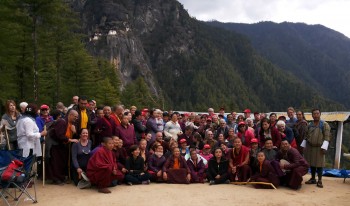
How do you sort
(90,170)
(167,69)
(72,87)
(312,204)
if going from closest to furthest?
(312,204) → (90,170) → (72,87) → (167,69)

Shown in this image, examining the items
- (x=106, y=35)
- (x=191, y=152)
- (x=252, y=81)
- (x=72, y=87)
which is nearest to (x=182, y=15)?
(x=252, y=81)

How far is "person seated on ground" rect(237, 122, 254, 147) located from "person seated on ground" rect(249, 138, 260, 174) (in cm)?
48

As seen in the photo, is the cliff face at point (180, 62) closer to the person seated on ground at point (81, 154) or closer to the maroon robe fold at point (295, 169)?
the person seated on ground at point (81, 154)

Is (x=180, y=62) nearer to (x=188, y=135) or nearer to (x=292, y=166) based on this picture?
Answer: (x=188, y=135)

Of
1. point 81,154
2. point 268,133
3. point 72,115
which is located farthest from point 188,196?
point 72,115

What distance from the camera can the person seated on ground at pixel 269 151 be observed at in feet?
27.3

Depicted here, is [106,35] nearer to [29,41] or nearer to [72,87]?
[72,87]

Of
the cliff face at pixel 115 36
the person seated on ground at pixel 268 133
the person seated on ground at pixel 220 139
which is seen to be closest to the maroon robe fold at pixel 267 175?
the person seated on ground at pixel 268 133

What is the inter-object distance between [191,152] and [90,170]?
2.61 meters

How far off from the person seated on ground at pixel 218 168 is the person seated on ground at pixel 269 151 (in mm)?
962

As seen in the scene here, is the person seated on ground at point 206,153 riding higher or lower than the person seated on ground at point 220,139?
lower

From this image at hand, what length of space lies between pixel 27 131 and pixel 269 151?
212 inches

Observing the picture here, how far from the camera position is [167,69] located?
136 m

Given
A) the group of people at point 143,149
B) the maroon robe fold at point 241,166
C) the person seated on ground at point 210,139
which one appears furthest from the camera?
the person seated on ground at point 210,139
